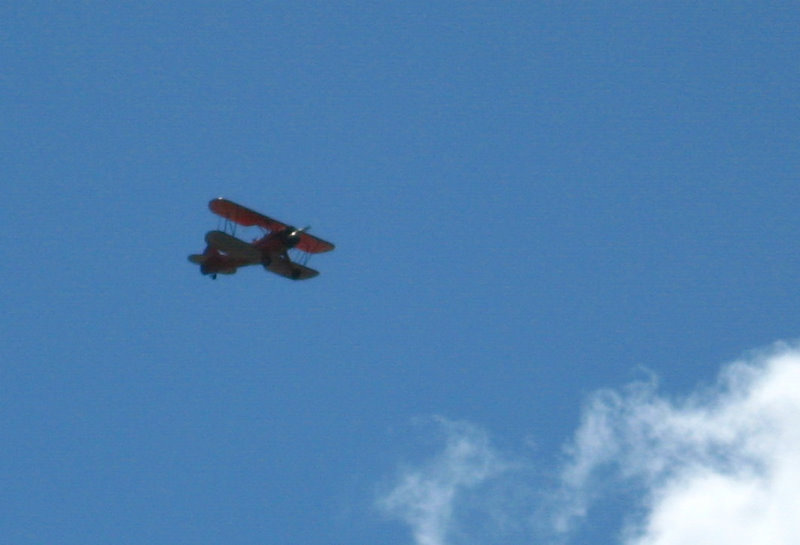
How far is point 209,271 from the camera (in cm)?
7100

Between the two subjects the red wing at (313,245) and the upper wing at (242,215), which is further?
the red wing at (313,245)

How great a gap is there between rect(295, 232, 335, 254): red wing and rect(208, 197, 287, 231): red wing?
8.45 feet

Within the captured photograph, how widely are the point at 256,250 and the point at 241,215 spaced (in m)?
1.63

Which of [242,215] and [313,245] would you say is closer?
[242,215]

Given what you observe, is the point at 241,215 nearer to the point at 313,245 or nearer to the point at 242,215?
the point at 242,215

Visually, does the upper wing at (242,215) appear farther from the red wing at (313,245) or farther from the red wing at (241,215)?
the red wing at (313,245)

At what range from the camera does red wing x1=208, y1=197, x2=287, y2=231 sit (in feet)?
227

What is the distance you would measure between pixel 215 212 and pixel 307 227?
149 inches

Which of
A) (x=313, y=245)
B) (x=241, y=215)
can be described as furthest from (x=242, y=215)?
(x=313, y=245)

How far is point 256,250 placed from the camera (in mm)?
69250

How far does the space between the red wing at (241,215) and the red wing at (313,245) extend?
2576 millimetres

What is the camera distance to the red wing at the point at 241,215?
69312 millimetres

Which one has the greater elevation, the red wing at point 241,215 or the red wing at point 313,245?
the red wing at point 313,245

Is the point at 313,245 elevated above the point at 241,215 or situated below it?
above
